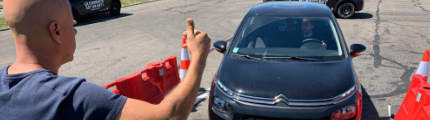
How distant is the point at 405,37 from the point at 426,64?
5.64 meters

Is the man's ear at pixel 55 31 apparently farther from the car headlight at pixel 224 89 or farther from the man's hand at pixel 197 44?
the car headlight at pixel 224 89

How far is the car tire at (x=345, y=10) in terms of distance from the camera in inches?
492

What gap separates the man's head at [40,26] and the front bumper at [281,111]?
206 cm

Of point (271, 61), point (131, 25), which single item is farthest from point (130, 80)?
point (131, 25)

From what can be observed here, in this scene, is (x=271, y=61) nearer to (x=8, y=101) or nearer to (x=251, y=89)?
(x=251, y=89)

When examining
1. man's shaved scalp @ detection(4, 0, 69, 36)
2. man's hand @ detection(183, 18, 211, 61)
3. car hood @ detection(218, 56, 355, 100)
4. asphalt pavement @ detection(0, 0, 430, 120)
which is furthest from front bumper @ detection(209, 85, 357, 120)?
man's shaved scalp @ detection(4, 0, 69, 36)

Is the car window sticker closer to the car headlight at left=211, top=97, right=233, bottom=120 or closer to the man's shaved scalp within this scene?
the car headlight at left=211, top=97, right=233, bottom=120

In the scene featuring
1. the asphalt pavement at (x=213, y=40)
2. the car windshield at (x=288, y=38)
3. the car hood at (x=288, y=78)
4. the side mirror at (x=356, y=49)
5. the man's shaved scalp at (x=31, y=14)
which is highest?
the man's shaved scalp at (x=31, y=14)

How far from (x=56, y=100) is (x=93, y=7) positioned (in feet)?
43.3

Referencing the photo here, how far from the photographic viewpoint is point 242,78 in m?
3.41

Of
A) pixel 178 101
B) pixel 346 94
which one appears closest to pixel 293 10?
pixel 346 94

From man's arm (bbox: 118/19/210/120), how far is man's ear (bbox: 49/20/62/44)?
1.28 feet

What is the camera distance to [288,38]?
423 cm

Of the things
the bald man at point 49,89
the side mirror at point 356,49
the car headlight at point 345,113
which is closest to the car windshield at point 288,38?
the side mirror at point 356,49
